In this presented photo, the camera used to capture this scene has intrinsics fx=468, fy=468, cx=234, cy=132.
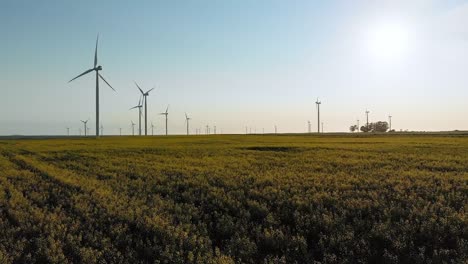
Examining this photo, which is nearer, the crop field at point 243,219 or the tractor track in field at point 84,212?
the crop field at point 243,219

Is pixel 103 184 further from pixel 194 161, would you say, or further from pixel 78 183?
pixel 194 161

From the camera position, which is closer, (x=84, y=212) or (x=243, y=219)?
(x=243, y=219)

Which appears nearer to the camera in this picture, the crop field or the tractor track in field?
the crop field

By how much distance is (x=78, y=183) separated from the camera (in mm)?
24141

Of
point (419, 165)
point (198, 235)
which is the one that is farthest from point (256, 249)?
point (419, 165)

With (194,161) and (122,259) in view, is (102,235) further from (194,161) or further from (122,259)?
(194,161)

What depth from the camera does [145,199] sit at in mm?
19562

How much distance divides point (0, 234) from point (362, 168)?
1877cm

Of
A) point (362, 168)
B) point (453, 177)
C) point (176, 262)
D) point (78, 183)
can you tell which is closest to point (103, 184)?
point (78, 183)

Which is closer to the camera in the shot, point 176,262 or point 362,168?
point 176,262

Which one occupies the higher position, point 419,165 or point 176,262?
point 419,165

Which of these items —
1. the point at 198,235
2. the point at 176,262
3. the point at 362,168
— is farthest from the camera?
the point at 362,168

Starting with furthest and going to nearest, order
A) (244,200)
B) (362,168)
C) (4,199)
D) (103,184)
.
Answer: (362,168) → (103,184) → (4,199) → (244,200)

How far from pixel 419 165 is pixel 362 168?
377cm
